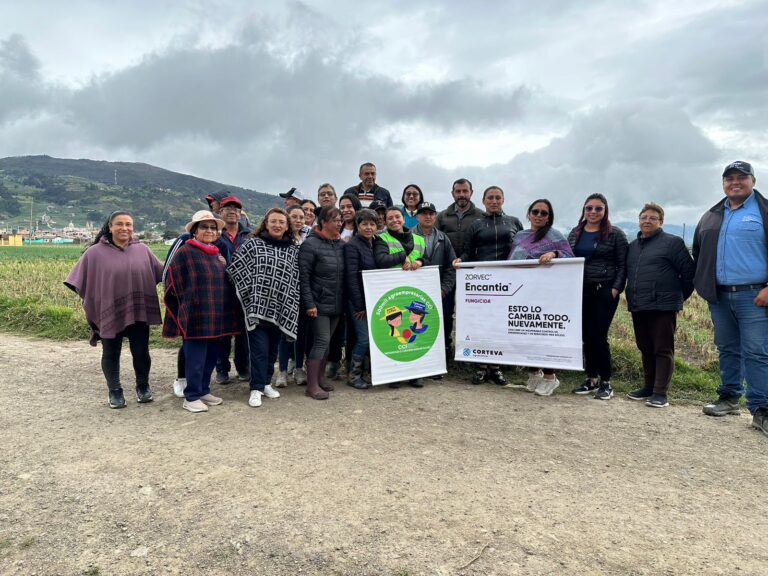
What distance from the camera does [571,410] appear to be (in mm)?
5211

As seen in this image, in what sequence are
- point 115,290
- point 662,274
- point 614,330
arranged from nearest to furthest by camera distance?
point 115,290 < point 662,274 < point 614,330

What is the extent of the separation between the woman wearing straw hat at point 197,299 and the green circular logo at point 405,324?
191cm

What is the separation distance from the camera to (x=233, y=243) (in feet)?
20.3

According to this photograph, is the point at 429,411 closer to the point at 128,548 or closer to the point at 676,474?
the point at 676,474

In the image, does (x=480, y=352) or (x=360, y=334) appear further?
(x=480, y=352)

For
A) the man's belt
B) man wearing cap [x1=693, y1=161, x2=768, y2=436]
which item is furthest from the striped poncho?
the man's belt

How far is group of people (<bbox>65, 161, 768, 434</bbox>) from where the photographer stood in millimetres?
4805

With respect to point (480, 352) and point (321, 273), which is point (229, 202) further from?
point (480, 352)

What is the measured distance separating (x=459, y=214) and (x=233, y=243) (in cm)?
319

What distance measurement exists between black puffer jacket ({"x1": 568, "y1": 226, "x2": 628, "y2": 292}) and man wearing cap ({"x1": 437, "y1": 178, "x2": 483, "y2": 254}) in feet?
5.74

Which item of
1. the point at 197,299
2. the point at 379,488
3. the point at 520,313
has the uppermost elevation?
the point at 197,299

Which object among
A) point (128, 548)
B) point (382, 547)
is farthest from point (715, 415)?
point (128, 548)

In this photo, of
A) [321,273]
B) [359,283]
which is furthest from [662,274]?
[321,273]

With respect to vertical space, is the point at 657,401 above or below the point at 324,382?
below
